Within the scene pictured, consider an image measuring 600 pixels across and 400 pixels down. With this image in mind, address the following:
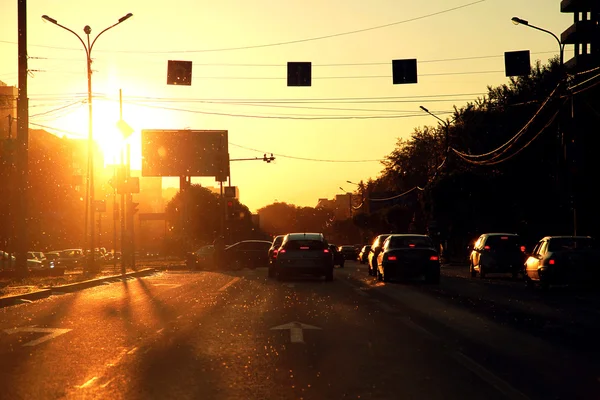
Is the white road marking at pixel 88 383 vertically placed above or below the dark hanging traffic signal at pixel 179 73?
below

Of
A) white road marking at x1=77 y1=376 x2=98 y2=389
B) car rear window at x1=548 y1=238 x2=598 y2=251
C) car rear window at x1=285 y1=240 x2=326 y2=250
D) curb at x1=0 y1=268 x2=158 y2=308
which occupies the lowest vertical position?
curb at x1=0 y1=268 x2=158 y2=308

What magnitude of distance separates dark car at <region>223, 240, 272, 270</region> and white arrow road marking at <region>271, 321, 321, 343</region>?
32005 millimetres

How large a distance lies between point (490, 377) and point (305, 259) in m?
22.9

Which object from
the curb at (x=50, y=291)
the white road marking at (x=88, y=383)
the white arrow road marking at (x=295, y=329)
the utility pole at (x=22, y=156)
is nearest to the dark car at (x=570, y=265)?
the white arrow road marking at (x=295, y=329)

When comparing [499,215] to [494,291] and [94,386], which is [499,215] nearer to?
[494,291]

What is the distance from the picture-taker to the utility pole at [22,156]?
1235 inches

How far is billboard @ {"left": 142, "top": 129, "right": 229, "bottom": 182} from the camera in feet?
255

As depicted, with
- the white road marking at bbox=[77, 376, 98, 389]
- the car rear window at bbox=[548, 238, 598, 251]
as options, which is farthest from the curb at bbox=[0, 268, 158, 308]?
the car rear window at bbox=[548, 238, 598, 251]

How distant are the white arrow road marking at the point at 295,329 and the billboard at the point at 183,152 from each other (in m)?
62.5

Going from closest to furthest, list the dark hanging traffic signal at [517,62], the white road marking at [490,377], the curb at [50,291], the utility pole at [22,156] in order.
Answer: the white road marking at [490,377]
the curb at [50,291]
the utility pole at [22,156]
the dark hanging traffic signal at [517,62]

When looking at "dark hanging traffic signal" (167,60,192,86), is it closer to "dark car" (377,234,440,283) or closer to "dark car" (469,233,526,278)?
"dark car" (377,234,440,283)

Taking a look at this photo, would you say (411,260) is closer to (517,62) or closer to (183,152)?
(517,62)

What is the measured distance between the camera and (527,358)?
36.4 ft

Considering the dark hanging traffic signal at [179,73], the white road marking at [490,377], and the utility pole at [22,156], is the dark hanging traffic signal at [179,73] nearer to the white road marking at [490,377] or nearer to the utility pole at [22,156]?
the utility pole at [22,156]
